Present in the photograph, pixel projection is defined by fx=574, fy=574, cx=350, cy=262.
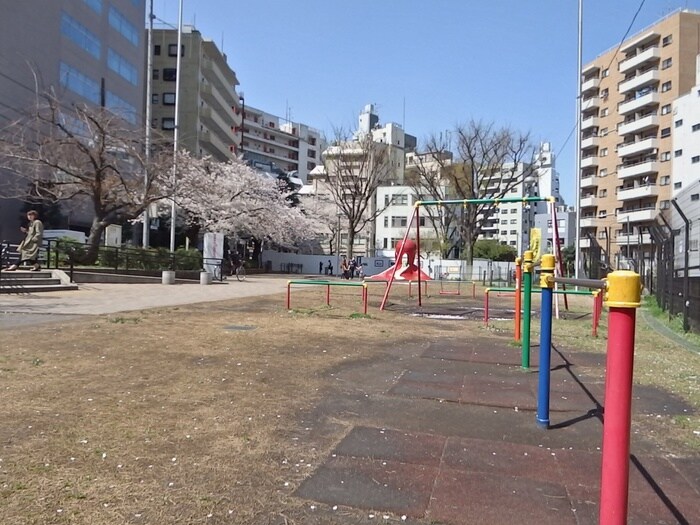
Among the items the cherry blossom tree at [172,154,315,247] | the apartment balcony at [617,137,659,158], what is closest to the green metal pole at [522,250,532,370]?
the cherry blossom tree at [172,154,315,247]

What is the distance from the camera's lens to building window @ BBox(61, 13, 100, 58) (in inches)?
1546

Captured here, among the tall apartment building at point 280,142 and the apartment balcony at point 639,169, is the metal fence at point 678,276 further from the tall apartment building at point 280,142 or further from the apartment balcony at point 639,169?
the tall apartment building at point 280,142

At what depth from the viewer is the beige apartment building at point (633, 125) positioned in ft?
188

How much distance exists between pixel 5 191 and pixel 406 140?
82.5 metres

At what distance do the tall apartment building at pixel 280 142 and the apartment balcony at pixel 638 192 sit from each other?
48.5 metres

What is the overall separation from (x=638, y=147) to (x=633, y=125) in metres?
2.51

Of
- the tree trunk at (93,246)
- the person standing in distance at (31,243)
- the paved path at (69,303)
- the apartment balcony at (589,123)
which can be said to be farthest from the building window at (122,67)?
the apartment balcony at (589,123)

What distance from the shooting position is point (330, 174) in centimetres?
4906

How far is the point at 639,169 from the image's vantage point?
61.3 metres

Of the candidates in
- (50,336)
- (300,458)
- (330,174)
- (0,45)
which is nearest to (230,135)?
(330,174)

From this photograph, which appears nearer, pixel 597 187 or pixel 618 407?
pixel 618 407

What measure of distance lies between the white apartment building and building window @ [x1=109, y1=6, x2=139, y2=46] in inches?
1959

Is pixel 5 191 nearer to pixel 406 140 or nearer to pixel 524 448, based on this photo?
pixel 524 448

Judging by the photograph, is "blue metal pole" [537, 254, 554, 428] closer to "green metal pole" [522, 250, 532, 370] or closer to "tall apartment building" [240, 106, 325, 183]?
"green metal pole" [522, 250, 532, 370]
